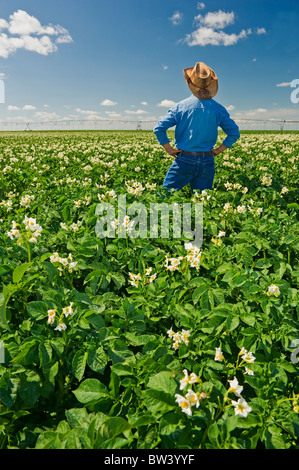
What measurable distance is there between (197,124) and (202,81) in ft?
2.20

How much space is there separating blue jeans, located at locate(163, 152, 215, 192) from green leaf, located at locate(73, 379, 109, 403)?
366 centimetres

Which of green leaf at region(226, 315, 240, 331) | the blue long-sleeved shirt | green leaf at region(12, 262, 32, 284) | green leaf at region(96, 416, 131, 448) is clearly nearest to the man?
the blue long-sleeved shirt

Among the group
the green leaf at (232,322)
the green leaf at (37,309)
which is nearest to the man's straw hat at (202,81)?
the green leaf at (232,322)

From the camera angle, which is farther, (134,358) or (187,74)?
(187,74)

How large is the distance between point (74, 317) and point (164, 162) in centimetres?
746

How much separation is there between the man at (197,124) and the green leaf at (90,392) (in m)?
3.84

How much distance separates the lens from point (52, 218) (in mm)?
4211

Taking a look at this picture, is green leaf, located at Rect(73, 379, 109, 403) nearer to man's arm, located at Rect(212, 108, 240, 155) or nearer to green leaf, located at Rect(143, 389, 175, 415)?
green leaf, located at Rect(143, 389, 175, 415)

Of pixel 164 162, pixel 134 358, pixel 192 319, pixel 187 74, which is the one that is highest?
pixel 187 74

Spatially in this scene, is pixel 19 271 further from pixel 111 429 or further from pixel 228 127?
pixel 228 127

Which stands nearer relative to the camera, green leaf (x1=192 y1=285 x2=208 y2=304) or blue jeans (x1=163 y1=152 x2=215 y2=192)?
green leaf (x1=192 y1=285 x2=208 y2=304)

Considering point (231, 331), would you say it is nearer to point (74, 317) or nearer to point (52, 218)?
point (74, 317)

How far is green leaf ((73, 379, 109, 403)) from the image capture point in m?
1.71
